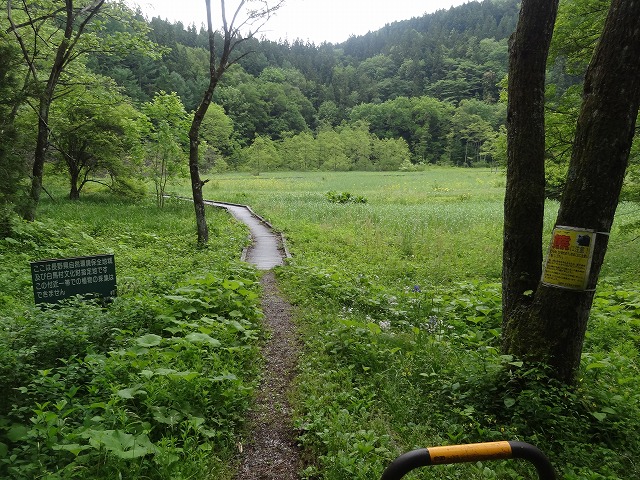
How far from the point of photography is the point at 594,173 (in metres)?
3.32

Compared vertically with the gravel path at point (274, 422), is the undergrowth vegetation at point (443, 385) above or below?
above

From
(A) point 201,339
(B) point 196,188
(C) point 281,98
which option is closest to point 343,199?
(B) point 196,188

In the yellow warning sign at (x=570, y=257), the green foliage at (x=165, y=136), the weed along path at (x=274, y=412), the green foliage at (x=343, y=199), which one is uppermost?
the green foliage at (x=165, y=136)

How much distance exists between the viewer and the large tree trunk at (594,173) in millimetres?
3152

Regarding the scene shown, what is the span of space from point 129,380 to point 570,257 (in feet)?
14.6

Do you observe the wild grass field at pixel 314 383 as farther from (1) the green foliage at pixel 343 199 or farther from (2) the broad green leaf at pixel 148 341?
(1) the green foliage at pixel 343 199

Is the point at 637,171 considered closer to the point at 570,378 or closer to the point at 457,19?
the point at 570,378

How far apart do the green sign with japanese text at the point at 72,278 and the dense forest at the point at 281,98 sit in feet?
Result: 21.6

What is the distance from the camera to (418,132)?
112375 millimetres

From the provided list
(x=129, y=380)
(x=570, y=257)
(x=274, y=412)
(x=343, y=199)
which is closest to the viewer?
(x=570, y=257)

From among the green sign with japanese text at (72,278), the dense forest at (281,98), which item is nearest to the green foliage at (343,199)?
the dense forest at (281,98)

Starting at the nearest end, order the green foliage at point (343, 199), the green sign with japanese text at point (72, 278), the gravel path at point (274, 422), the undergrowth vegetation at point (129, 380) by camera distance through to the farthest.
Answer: the undergrowth vegetation at point (129, 380)
the gravel path at point (274, 422)
the green sign with japanese text at point (72, 278)
the green foliage at point (343, 199)

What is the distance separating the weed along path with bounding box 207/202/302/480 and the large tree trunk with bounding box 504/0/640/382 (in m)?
2.54

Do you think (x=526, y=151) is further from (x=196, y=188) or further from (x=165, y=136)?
(x=165, y=136)
